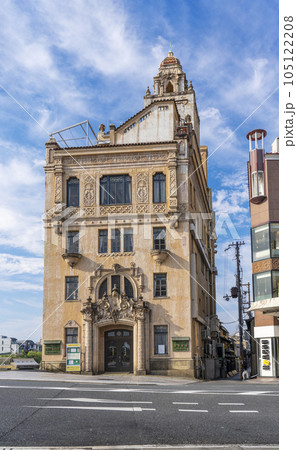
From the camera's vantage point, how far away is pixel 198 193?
47.5 meters

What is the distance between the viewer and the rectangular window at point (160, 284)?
1422 inches

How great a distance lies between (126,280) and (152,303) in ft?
8.31

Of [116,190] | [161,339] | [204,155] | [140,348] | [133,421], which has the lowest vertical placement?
[140,348]

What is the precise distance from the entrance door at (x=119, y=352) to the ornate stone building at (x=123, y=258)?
0.07m

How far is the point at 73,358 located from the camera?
3450 cm

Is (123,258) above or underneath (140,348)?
above

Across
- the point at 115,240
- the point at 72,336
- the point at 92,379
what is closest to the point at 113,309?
the point at 72,336

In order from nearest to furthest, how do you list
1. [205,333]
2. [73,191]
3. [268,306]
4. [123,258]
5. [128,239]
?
[268,306] → [123,258] → [128,239] → [73,191] → [205,333]

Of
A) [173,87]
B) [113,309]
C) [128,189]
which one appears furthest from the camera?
[173,87]

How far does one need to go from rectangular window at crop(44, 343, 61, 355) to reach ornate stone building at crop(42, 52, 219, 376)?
71 mm

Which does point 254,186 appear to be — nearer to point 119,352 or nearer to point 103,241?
point 103,241

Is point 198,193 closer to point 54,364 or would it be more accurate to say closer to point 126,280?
point 126,280

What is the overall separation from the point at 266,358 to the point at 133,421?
2584 centimetres
